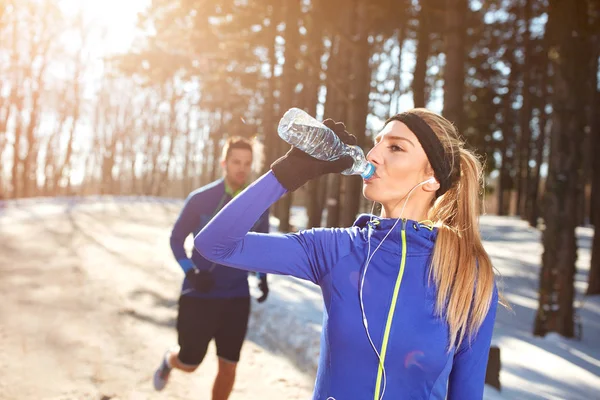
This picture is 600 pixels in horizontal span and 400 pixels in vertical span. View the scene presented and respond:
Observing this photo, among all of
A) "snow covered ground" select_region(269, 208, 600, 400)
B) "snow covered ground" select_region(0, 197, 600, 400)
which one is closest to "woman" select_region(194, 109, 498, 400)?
"snow covered ground" select_region(269, 208, 600, 400)

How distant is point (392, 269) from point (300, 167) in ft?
1.82

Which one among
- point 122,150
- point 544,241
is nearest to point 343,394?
point 544,241

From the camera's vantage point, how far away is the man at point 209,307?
4.50 m

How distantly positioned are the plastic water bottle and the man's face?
2.70 m

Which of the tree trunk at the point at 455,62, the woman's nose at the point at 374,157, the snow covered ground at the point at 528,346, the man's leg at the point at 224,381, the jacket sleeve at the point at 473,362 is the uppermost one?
the tree trunk at the point at 455,62

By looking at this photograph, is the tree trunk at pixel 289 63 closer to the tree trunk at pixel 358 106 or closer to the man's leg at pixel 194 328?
the tree trunk at pixel 358 106

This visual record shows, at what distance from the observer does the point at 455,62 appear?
26.9ft

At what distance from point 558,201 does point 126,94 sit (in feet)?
154

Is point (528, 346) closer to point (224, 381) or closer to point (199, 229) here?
point (224, 381)

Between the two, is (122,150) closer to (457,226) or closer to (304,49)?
(304,49)

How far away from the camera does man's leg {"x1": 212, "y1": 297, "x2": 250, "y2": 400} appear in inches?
177

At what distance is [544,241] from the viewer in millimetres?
8438

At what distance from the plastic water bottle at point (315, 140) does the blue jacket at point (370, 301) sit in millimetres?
187

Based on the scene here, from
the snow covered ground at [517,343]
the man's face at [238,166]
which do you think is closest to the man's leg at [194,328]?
the man's face at [238,166]
